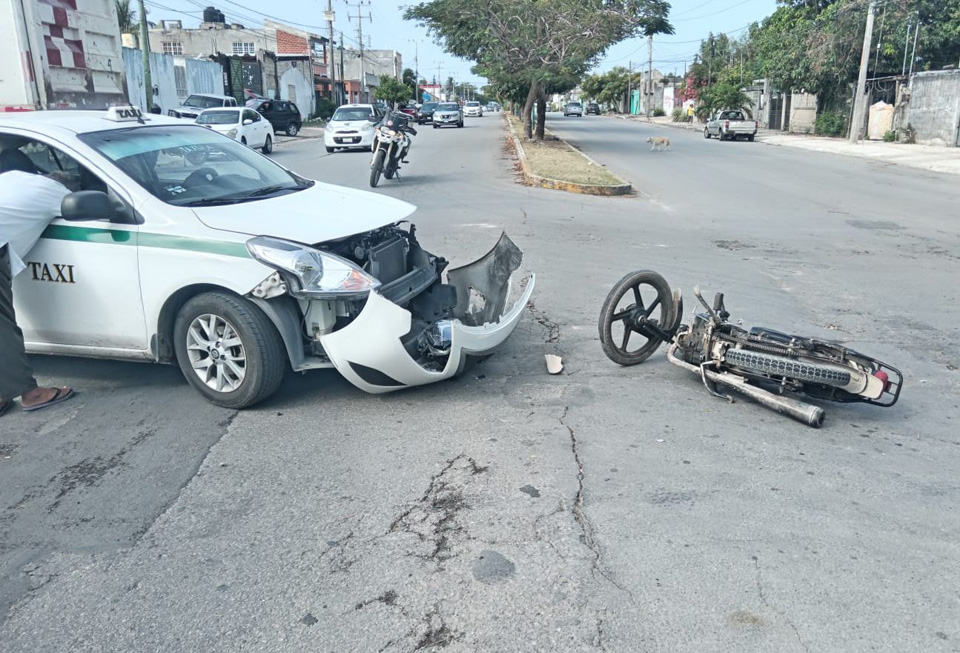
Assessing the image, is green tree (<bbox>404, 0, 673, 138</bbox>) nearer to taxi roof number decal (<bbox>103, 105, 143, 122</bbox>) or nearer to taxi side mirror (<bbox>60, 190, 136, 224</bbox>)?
taxi roof number decal (<bbox>103, 105, 143, 122</bbox>)

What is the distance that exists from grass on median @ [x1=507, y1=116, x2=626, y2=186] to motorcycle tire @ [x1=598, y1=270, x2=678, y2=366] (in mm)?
10741

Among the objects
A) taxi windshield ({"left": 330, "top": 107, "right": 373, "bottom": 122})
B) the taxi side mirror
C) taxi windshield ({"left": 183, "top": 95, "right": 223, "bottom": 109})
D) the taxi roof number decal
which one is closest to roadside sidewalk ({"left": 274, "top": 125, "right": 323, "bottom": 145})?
taxi windshield ({"left": 183, "top": 95, "right": 223, "bottom": 109})

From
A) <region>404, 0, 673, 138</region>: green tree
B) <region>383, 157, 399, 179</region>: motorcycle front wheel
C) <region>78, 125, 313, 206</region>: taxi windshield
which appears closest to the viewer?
<region>78, 125, 313, 206</region>: taxi windshield

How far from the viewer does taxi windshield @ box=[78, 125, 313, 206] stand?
4992 mm

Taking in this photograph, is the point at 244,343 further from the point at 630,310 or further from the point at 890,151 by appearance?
the point at 890,151

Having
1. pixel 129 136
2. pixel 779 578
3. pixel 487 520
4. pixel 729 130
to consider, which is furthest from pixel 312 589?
pixel 729 130

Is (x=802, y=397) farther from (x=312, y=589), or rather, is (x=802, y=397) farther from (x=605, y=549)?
(x=312, y=589)

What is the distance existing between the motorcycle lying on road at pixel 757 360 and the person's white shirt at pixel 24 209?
11.6 feet

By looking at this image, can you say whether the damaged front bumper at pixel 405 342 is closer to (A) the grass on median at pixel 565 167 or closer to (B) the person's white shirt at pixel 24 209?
(B) the person's white shirt at pixel 24 209

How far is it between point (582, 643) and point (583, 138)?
36074mm

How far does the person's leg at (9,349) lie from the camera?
4715 millimetres

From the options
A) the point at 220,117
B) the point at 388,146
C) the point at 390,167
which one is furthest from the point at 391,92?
the point at 388,146

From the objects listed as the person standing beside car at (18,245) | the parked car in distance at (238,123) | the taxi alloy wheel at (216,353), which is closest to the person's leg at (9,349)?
the person standing beside car at (18,245)

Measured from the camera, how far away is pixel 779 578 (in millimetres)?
3092
